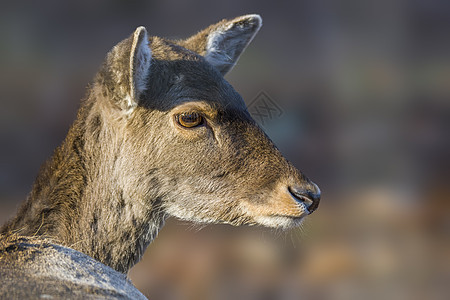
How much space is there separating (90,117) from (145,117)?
31cm

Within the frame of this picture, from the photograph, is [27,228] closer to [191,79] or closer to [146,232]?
[146,232]

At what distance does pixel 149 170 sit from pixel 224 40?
1222mm

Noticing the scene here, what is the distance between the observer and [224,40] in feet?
14.0

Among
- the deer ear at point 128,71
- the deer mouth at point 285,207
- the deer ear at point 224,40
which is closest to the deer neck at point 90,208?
the deer ear at point 128,71

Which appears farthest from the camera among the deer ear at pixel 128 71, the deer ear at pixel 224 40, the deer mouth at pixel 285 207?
the deer ear at pixel 224 40

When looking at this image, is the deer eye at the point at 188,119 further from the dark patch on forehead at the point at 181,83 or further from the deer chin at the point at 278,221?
the deer chin at the point at 278,221

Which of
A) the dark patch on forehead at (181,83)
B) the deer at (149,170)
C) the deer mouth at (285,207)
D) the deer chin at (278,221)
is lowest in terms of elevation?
the deer chin at (278,221)

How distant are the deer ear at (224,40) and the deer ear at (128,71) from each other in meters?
0.74

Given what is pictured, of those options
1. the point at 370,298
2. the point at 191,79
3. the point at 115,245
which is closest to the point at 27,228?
the point at 115,245

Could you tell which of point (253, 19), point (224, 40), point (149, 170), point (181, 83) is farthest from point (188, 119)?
point (253, 19)

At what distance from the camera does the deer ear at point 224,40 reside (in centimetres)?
420

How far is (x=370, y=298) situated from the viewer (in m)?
9.55

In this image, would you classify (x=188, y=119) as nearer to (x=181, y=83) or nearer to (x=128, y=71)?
(x=181, y=83)

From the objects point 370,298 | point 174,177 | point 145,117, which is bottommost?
point 370,298
